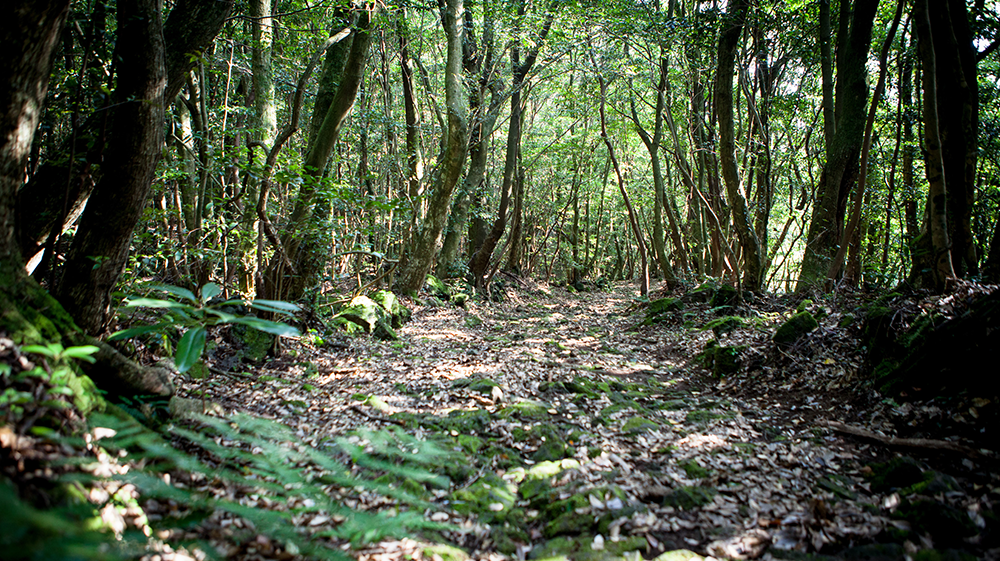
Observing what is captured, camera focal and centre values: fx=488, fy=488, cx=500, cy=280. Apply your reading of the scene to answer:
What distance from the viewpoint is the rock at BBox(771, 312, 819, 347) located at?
6.07 metres

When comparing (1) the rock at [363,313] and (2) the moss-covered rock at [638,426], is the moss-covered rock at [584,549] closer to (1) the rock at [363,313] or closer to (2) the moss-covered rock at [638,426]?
(2) the moss-covered rock at [638,426]

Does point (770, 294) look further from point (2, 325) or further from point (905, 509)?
point (2, 325)

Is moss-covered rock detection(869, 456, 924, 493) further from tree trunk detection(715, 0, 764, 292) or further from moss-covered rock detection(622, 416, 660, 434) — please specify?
tree trunk detection(715, 0, 764, 292)

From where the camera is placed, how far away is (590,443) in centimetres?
416

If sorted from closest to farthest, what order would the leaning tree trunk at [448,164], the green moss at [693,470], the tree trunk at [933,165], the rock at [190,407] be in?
1. the rock at [190,407]
2. the green moss at [693,470]
3. the tree trunk at [933,165]
4. the leaning tree trunk at [448,164]

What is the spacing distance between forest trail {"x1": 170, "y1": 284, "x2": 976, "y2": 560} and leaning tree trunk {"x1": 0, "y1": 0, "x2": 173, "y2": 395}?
1723 millimetres

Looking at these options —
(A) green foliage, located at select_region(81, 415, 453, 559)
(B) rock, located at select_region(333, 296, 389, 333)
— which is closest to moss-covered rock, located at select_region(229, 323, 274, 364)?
(B) rock, located at select_region(333, 296, 389, 333)

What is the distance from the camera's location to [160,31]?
350cm

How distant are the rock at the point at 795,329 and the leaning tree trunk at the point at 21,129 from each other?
6870mm

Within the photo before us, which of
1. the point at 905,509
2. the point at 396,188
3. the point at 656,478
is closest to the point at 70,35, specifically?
the point at 656,478

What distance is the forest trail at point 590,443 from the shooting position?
2.82 metres

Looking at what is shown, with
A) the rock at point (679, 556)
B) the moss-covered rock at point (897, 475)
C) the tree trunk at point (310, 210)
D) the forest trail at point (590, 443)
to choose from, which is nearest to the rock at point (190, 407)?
the forest trail at point (590, 443)

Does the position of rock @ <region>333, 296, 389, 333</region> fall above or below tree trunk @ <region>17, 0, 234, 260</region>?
below

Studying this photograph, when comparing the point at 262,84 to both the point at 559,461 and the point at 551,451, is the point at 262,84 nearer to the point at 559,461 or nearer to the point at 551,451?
the point at 551,451
